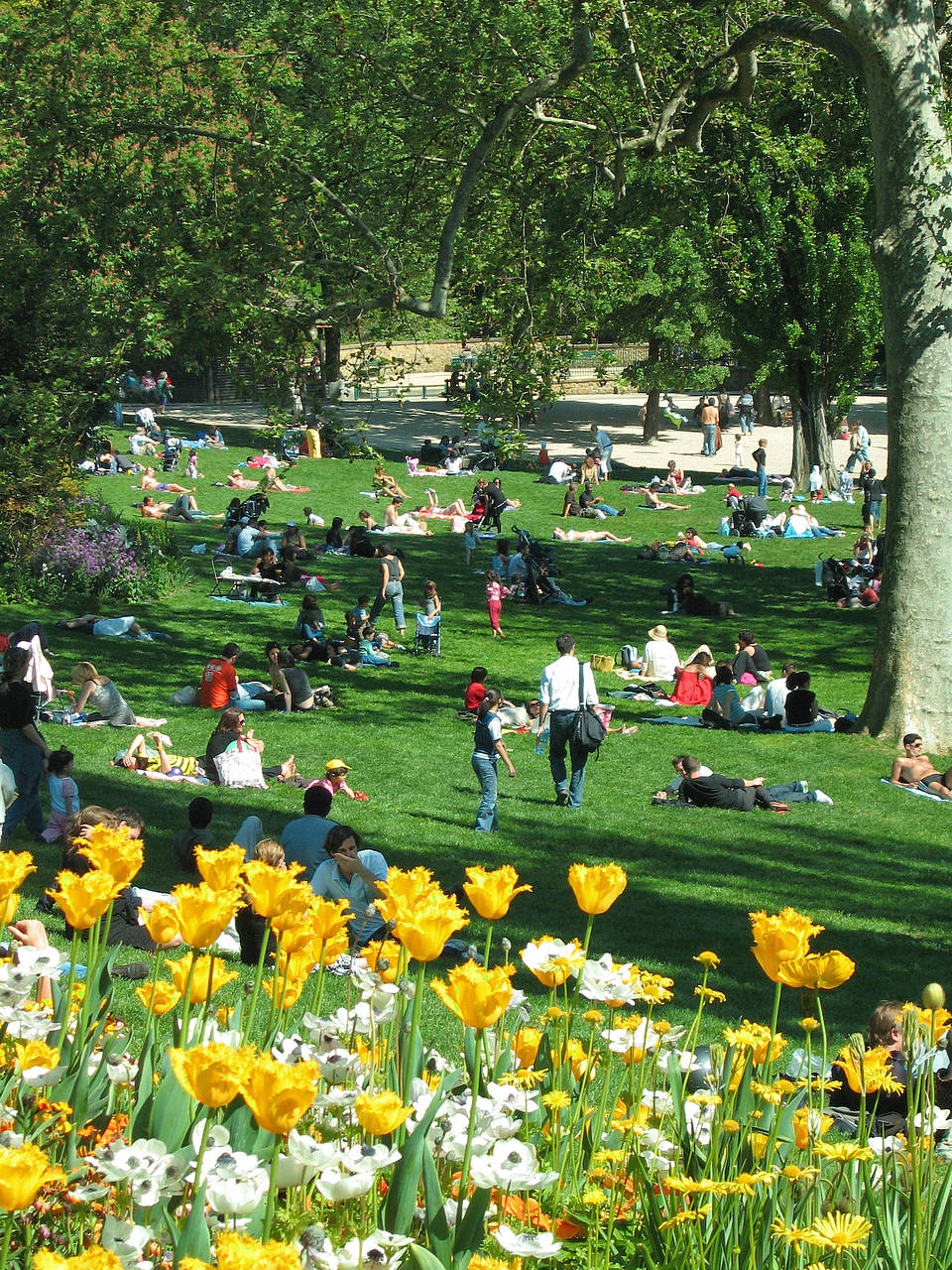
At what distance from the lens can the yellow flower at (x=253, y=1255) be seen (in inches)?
77.7

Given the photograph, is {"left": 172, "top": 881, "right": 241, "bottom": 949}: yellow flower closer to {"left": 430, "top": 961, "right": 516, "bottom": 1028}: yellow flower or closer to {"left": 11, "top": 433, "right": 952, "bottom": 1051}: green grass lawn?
{"left": 430, "top": 961, "right": 516, "bottom": 1028}: yellow flower

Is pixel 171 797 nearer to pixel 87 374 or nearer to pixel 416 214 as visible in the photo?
pixel 416 214

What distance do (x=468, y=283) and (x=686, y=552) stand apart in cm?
1366

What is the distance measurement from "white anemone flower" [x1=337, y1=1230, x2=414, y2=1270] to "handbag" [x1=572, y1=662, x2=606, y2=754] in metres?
10.3

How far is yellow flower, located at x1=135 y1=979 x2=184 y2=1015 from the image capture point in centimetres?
321

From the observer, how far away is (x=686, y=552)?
27.8 meters

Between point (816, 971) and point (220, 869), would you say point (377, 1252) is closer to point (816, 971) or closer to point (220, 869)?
point (220, 869)

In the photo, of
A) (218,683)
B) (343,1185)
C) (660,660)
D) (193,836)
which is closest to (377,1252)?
(343,1185)

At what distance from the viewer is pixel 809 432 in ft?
115

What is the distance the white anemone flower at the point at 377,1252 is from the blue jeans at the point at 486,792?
31.5 feet

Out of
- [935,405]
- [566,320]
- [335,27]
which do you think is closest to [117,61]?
[335,27]

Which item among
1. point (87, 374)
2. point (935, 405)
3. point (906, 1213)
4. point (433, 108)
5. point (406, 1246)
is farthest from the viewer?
point (87, 374)

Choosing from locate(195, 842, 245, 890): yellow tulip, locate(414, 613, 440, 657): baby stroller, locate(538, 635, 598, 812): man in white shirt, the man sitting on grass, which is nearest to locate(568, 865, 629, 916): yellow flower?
locate(195, 842, 245, 890): yellow tulip

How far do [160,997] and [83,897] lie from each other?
17.3 inches
